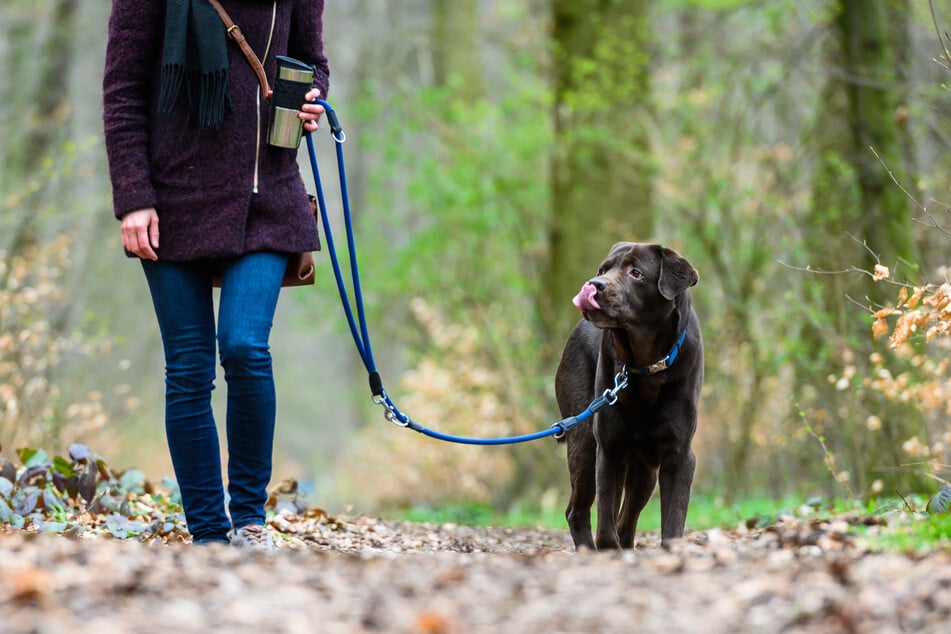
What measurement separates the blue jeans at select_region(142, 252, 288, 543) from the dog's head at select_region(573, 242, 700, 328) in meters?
1.28

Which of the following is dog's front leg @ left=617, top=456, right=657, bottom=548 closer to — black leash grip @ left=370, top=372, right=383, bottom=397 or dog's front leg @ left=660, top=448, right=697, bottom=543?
dog's front leg @ left=660, top=448, right=697, bottom=543

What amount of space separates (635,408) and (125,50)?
7.96 ft

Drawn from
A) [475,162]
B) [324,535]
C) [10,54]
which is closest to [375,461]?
[475,162]

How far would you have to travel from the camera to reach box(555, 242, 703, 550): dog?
4574mm

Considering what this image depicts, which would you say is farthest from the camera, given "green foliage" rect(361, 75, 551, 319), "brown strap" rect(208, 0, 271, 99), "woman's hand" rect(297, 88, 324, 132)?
"green foliage" rect(361, 75, 551, 319)

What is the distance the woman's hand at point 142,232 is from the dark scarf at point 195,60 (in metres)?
0.38

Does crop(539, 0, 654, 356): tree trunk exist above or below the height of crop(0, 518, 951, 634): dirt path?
above

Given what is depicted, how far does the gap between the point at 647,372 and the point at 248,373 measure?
1.61 m

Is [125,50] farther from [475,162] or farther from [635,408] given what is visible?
[475,162]

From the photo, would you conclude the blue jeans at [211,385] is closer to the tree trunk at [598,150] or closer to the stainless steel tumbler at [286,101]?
the stainless steel tumbler at [286,101]

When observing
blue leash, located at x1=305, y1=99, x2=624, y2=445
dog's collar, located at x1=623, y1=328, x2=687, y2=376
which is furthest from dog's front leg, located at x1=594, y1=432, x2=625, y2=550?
dog's collar, located at x1=623, y1=328, x2=687, y2=376

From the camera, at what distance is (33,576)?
2.65 m

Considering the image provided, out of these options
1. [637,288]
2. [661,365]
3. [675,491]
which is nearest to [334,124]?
[637,288]

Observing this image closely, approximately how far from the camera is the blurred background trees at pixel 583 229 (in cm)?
785
